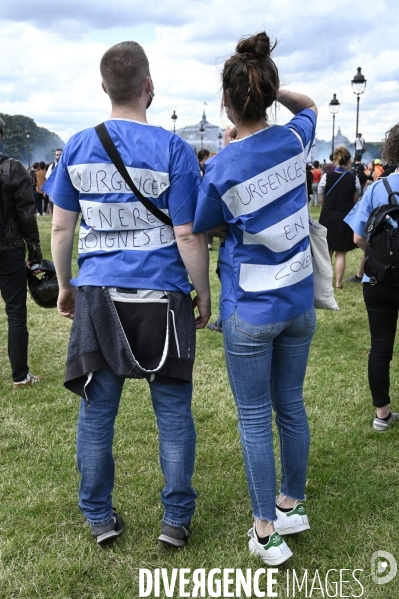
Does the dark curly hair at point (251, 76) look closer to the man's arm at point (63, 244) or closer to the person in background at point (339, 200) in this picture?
the man's arm at point (63, 244)

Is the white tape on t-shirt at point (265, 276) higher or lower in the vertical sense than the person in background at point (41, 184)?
higher

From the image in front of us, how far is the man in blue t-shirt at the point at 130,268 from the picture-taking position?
257 centimetres

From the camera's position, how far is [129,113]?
262cm

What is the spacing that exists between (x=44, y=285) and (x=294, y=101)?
262 centimetres

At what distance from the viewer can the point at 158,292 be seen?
105 inches

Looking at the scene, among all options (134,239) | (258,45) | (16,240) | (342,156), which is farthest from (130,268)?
(342,156)

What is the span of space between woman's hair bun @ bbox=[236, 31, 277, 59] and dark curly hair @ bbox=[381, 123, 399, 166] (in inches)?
63.4

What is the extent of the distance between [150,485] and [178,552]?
26.5 inches

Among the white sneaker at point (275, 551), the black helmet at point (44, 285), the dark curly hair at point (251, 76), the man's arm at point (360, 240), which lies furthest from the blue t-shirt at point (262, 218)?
the black helmet at point (44, 285)

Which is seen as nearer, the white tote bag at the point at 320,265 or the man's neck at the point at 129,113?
the man's neck at the point at 129,113

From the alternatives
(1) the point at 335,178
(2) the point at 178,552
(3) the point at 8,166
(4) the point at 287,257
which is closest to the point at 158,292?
(4) the point at 287,257

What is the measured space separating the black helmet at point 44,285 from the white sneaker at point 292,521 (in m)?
2.39

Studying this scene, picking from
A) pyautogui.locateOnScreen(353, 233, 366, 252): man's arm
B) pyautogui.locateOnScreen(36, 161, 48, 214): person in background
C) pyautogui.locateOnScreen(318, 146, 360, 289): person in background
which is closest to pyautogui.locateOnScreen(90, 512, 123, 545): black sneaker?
pyautogui.locateOnScreen(353, 233, 366, 252): man's arm

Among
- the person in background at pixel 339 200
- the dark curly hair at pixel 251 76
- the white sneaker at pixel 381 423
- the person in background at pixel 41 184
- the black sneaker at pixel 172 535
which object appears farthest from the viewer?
the person in background at pixel 41 184
